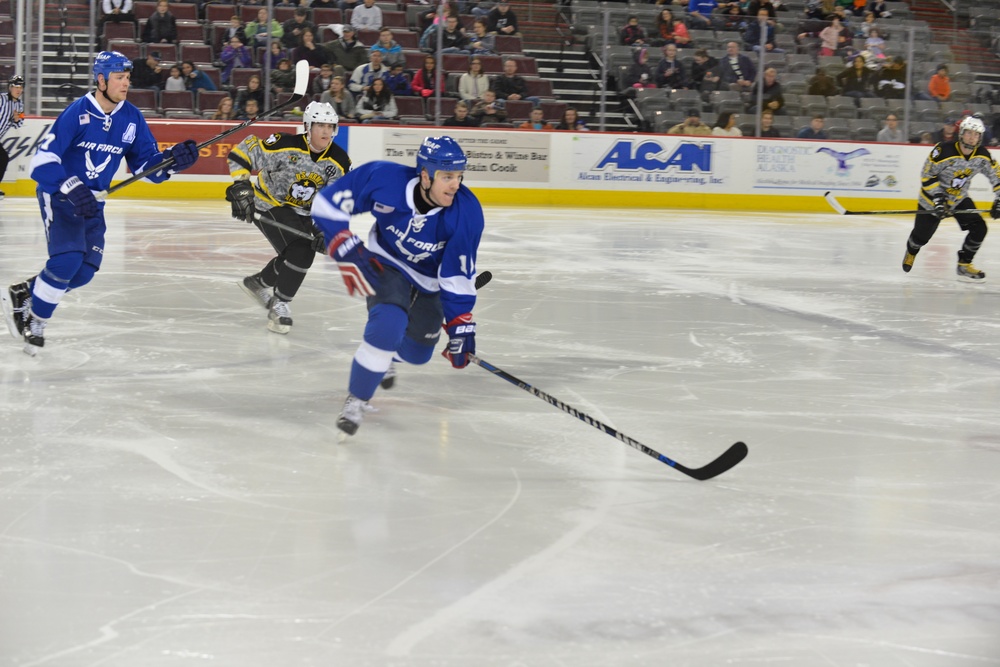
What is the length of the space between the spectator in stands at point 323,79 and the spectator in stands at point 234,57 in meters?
0.66

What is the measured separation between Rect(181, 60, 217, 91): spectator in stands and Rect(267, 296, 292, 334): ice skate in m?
6.85

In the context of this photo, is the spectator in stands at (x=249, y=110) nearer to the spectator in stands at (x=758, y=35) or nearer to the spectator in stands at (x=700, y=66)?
the spectator in stands at (x=700, y=66)

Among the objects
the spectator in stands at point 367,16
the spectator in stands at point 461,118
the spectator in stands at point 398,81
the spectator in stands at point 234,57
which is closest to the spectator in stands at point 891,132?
the spectator in stands at point 461,118

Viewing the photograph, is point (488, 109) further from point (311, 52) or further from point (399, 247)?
point (399, 247)

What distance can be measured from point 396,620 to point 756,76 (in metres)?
11.5

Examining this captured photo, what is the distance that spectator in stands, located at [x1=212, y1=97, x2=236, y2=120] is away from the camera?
11547 millimetres

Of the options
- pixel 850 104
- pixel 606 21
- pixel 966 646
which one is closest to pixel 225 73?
pixel 606 21

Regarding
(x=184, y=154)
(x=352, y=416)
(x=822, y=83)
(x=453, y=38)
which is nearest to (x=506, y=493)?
A: (x=352, y=416)

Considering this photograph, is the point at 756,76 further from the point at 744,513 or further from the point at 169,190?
the point at 744,513

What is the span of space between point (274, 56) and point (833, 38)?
6227 mm

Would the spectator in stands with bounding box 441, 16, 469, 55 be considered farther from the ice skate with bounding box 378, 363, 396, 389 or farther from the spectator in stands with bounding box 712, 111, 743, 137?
the ice skate with bounding box 378, 363, 396, 389

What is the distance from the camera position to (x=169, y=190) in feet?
37.9

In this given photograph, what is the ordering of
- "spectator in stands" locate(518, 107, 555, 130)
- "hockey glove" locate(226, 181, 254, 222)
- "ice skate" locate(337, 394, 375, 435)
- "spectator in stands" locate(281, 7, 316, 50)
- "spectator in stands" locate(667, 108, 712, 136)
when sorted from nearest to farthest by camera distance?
1. "ice skate" locate(337, 394, 375, 435)
2. "hockey glove" locate(226, 181, 254, 222)
3. "spectator in stands" locate(281, 7, 316, 50)
4. "spectator in stands" locate(518, 107, 555, 130)
5. "spectator in stands" locate(667, 108, 712, 136)

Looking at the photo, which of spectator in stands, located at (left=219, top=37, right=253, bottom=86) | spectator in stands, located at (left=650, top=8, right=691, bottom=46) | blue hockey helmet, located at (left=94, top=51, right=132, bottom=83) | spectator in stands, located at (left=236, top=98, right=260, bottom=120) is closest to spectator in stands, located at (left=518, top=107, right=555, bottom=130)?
spectator in stands, located at (left=650, top=8, right=691, bottom=46)
